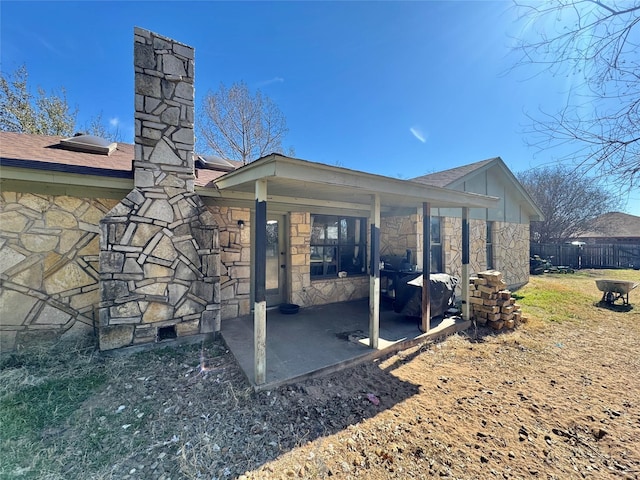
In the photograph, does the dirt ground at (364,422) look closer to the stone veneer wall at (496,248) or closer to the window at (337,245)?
the window at (337,245)

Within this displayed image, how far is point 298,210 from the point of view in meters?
6.39

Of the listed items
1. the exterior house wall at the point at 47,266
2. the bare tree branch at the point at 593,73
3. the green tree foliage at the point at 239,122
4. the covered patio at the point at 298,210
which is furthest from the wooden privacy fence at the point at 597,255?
the exterior house wall at the point at 47,266

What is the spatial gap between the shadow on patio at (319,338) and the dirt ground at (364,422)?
158mm

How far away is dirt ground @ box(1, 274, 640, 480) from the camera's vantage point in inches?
89.1

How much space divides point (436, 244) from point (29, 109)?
16709 mm

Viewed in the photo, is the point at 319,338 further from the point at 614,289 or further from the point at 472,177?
the point at 614,289

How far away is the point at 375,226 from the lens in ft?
14.0

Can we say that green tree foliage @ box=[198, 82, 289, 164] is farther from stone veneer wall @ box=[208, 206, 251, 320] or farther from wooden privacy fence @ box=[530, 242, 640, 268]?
wooden privacy fence @ box=[530, 242, 640, 268]

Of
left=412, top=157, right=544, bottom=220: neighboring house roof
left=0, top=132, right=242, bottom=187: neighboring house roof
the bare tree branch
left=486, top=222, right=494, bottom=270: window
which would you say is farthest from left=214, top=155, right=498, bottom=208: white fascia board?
left=486, top=222, right=494, bottom=270: window

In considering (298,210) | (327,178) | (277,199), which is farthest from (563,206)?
(327,178)

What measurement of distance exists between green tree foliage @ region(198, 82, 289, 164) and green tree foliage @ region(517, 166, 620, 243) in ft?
64.0

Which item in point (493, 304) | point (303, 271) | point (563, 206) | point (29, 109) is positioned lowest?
point (493, 304)

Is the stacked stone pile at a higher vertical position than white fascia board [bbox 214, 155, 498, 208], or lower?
lower

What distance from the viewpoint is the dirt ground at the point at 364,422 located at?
2.26 m
